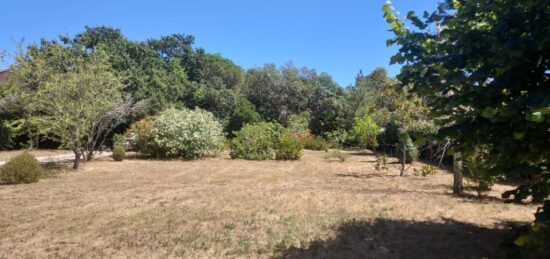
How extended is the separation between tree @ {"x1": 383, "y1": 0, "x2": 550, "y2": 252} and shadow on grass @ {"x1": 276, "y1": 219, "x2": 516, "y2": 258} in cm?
137

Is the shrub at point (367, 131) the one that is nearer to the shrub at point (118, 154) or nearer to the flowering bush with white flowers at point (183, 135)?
the flowering bush with white flowers at point (183, 135)

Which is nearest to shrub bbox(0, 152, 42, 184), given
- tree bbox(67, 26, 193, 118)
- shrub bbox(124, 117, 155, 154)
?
shrub bbox(124, 117, 155, 154)

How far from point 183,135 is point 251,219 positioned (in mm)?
11934

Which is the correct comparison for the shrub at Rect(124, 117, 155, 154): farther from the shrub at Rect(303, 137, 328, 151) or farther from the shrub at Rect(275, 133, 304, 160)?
the shrub at Rect(303, 137, 328, 151)

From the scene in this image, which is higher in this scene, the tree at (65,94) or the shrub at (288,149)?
the tree at (65,94)

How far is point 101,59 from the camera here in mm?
14258

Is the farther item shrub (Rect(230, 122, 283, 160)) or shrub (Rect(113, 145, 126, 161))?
shrub (Rect(230, 122, 283, 160))

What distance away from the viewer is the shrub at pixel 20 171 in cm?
987

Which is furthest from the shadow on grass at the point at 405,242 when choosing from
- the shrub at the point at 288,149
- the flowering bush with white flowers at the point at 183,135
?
the flowering bush with white flowers at the point at 183,135

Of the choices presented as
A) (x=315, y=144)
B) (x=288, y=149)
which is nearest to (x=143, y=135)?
(x=288, y=149)

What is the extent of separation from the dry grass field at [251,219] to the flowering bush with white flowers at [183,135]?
6.88 metres

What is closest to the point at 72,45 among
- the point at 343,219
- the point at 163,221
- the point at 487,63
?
the point at 163,221

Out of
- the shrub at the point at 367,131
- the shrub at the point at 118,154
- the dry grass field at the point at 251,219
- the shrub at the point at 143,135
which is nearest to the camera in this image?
the dry grass field at the point at 251,219

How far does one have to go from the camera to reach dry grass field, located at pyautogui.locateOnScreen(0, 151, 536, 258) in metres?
4.70
